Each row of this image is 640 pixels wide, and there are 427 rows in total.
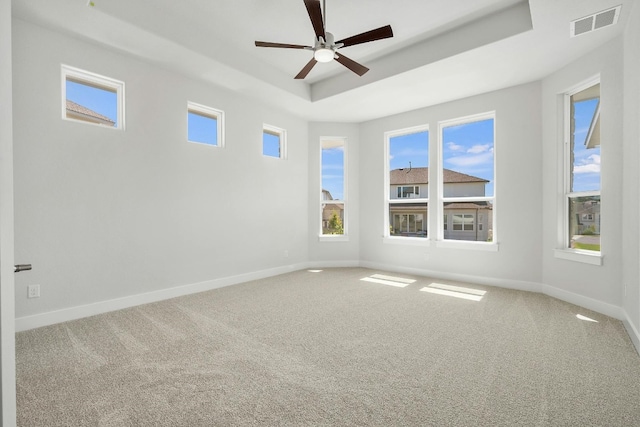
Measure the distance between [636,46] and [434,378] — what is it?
3319mm

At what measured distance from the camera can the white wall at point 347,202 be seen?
634 cm

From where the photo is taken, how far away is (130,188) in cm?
374

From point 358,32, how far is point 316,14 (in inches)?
52.2

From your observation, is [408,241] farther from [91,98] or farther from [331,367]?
[91,98]

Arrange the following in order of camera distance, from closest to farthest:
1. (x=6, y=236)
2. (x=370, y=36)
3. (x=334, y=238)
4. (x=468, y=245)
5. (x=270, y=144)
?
(x=6, y=236)
(x=370, y=36)
(x=468, y=245)
(x=270, y=144)
(x=334, y=238)

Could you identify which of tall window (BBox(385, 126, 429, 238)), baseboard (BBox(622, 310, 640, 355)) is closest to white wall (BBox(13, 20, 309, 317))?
tall window (BBox(385, 126, 429, 238))

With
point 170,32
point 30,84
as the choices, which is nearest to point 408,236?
point 170,32

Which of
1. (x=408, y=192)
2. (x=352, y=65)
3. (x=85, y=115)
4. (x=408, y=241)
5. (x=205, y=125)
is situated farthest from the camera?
(x=408, y=192)

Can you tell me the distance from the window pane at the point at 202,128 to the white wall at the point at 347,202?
211cm

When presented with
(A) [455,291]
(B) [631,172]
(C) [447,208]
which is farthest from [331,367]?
(C) [447,208]

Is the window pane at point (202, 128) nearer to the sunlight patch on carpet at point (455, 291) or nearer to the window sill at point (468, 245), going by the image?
the sunlight patch on carpet at point (455, 291)

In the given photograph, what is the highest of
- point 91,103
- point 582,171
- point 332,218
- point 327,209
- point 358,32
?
point 358,32

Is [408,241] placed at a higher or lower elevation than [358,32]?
lower

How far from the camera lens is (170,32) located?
3404 mm
